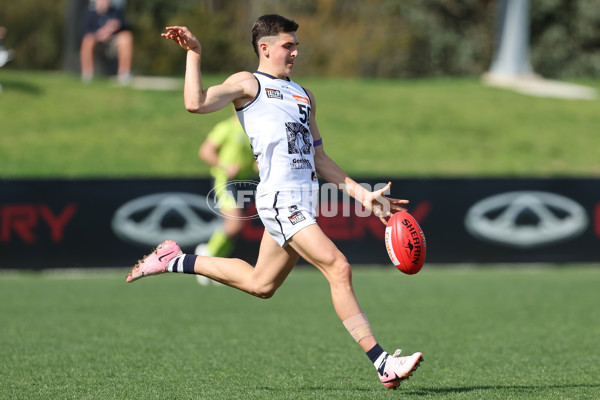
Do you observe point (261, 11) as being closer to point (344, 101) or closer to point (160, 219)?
point (344, 101)

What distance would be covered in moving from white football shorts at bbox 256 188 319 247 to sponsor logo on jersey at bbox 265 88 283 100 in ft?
1.89

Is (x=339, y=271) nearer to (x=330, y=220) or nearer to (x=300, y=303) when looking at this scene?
(x=300, y=303)

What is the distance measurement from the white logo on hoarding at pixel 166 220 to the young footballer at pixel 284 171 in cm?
826

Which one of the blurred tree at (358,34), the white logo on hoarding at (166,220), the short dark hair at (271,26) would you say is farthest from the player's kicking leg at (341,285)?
the blurred tree at (358,34)

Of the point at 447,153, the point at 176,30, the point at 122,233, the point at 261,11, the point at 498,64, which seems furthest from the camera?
the point at 261,11

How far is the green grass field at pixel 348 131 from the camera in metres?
19.0

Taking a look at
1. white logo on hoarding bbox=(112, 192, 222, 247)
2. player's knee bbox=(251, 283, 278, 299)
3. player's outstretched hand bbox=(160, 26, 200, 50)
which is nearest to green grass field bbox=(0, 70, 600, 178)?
white logo on hoarding bbox=(112, 192, 222, 247)

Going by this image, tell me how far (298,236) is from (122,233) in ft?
29.3

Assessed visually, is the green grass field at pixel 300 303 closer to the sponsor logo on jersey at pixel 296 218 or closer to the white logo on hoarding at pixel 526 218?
the white logo on hoarding at pixel 526 218

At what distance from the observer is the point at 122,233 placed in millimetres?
13758

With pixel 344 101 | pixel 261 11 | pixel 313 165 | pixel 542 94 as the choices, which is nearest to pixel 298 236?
pixel 313 165

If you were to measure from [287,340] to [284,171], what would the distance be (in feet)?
7.98

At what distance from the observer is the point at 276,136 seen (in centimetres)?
535

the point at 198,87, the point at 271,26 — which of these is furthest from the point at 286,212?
the point at 271,26
